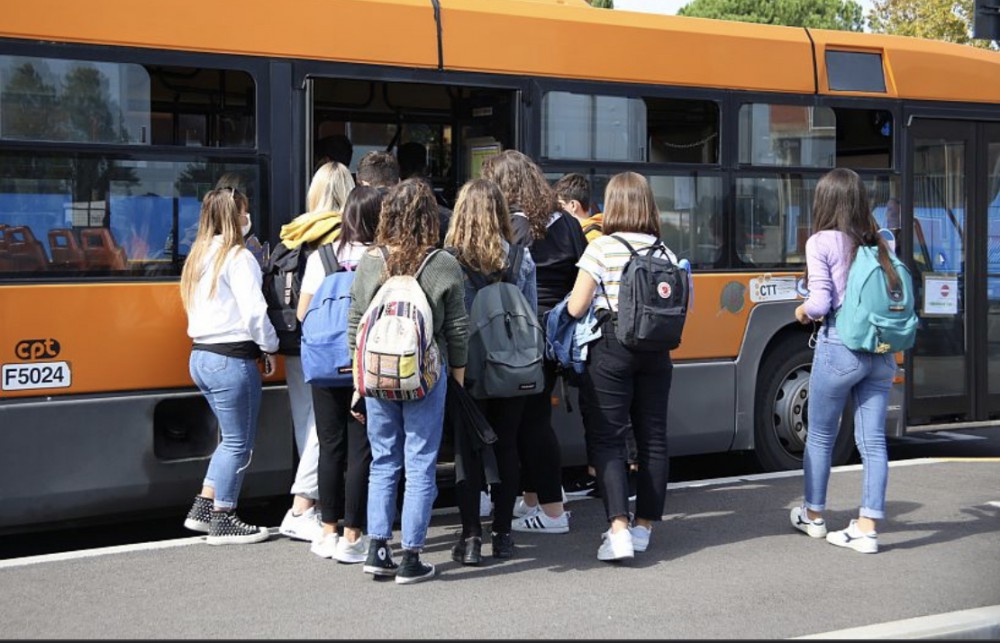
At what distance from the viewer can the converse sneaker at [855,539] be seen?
6637 millimetres

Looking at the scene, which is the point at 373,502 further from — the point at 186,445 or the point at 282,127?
the point at 282,127

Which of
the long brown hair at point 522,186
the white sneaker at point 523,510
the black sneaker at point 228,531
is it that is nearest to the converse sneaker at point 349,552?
the black sneaker at point 228,531

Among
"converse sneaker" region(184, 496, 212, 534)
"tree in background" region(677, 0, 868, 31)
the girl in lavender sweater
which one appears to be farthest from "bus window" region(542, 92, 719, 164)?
"tree in background" region(677, 0, 868, 31)

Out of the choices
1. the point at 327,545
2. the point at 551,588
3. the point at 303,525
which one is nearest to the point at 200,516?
the point at 303,525

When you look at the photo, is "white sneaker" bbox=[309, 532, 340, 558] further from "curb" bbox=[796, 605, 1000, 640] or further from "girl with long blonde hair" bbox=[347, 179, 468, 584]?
"curb" bbox=[796, 605, 1000, 640]

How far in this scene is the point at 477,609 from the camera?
219 inches

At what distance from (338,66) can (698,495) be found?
135 inches

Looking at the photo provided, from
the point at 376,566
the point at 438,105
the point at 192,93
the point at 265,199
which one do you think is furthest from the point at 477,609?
the point at 438,105

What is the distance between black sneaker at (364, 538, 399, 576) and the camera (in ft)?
19.5

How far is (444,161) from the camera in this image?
8.96 m

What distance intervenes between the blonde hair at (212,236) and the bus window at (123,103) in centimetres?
49

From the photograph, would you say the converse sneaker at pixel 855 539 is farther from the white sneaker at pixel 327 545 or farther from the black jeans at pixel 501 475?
the white sneaker at pixel 327 545

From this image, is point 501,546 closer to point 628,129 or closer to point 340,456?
point 340,456

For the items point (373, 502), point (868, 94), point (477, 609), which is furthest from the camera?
point (868, 94)
